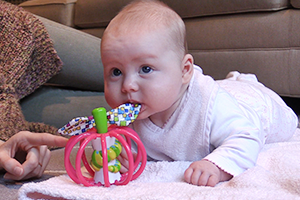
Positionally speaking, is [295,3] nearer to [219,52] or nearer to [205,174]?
[219,52]

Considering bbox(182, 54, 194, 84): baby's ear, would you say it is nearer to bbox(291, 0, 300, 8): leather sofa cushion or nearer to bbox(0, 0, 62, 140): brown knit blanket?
bbox(0, 0, 62, 140): brown knit blanket

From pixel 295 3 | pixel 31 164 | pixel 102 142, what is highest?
pixel 295 3

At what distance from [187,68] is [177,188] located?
28 cm

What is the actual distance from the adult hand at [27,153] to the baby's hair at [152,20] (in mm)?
263

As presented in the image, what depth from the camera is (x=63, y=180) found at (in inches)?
23.8

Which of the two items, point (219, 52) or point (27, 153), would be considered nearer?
point (27, 153)

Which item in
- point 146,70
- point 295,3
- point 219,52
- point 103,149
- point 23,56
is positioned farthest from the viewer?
point 219,52

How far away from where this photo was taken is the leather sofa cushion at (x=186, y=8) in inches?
56.4

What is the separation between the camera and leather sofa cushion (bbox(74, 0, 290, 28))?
143 cm

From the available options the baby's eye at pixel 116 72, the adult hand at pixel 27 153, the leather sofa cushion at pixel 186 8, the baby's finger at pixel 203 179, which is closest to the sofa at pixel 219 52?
the leather sofa cushion at pixel 186 8

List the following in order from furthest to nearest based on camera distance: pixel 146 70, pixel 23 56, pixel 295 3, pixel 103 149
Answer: pixel 295 3 < pixel 23 56 < pixel 146 70 < pixel 103 149

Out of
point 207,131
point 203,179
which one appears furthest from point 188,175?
point 207,131

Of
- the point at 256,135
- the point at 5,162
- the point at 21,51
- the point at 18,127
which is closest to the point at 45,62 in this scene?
the point at 21,51

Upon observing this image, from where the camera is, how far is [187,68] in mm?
747
